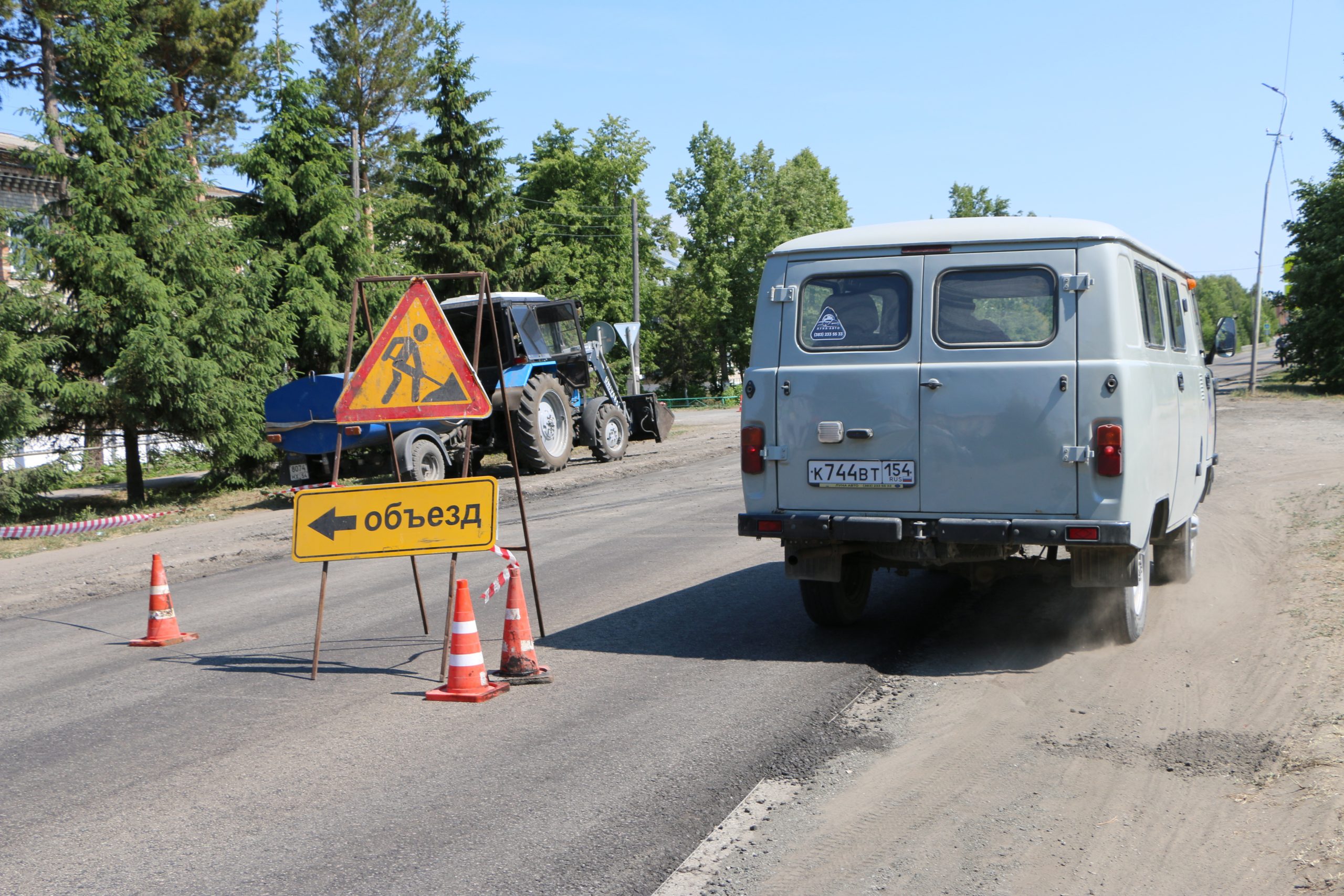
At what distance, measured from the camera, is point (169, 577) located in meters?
11.7

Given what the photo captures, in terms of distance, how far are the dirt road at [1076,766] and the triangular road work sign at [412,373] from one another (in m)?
3.19

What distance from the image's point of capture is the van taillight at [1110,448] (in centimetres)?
612

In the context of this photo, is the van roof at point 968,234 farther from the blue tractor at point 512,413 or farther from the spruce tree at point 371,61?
the spruce tree at point 371,61

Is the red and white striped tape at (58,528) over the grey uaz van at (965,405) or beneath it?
beneath

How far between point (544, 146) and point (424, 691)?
53.0 meters

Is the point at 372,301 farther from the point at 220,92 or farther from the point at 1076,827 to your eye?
the point at 1076,827

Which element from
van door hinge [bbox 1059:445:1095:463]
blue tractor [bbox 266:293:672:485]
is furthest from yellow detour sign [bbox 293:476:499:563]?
blue tractor [bbox 266:293:672:485]

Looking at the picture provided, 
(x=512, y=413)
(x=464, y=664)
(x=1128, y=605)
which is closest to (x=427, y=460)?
(x=512, y=413)

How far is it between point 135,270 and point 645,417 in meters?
10.7

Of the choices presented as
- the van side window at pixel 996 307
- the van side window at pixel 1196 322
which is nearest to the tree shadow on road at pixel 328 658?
the van side window at pixel 996 307

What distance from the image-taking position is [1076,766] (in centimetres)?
488

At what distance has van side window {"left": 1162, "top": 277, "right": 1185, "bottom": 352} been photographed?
26.1ft

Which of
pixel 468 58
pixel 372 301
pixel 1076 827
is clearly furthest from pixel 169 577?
pixel 468 58

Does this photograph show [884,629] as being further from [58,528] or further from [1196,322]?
[58,528]
